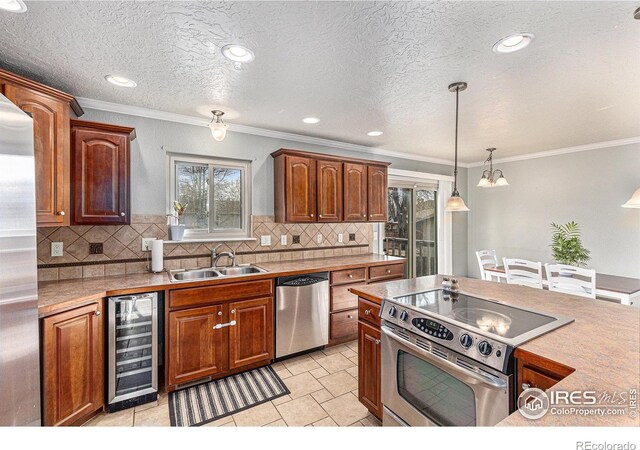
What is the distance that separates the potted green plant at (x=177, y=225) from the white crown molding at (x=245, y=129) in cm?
82

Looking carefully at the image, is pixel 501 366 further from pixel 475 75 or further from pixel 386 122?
pixel 386 122

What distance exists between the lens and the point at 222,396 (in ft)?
7.38

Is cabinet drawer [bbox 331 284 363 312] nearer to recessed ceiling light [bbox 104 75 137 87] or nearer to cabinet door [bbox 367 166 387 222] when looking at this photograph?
cabinet door [bbox 367 166 387 222]

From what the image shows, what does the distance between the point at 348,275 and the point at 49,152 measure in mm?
2629

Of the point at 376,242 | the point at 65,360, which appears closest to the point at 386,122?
the point at 376,242

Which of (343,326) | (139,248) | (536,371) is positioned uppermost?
(139,248)

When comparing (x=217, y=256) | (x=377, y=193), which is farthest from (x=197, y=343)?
(x=377, y=193)

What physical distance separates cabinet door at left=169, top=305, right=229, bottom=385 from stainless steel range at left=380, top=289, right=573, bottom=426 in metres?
1.38

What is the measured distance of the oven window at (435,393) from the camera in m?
1.31

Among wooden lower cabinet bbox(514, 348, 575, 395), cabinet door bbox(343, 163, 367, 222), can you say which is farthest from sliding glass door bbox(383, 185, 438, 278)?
wooden lower cabinet bbox(514, 348, 575, 395)

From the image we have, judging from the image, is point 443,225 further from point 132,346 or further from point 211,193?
point 132,346

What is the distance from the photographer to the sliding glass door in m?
4.51

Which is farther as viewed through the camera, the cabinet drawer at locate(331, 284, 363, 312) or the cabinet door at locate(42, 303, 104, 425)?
the cabinet drawer at locate(331, 284, 363, 312)
